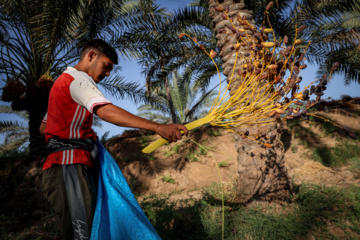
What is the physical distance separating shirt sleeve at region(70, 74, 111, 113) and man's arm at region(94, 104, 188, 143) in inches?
1.4

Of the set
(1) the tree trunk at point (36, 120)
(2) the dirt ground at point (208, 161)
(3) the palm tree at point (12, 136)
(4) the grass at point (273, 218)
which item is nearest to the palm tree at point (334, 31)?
(2) the dirt ground at point (208, 161)

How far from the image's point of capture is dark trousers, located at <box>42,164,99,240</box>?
1.27 metres

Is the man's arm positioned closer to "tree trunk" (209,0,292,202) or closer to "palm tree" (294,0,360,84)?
"tree trunk" (209,0,292,202)

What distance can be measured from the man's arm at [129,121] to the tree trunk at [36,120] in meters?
5.40

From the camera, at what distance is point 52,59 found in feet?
18.6

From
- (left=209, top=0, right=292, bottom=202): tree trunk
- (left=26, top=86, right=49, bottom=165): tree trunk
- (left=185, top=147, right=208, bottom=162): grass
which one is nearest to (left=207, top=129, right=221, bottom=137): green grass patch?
(left=185, top=147, right=208, bottom=162): grass

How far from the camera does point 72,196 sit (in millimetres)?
1288

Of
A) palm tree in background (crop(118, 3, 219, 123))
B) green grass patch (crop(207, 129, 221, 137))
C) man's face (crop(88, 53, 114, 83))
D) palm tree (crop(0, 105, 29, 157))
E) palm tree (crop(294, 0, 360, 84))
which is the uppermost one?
palm tree (crop(294, 0, 360, 84))

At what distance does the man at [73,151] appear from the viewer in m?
1.26

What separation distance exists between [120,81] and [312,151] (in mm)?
5910

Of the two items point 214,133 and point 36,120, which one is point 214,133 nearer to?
point 214,133

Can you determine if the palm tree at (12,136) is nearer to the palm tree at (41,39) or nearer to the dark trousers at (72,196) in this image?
the palm tree at (41,39)

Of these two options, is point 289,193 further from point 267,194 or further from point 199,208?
point 199,208

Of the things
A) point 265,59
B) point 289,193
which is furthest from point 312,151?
point 265,59
